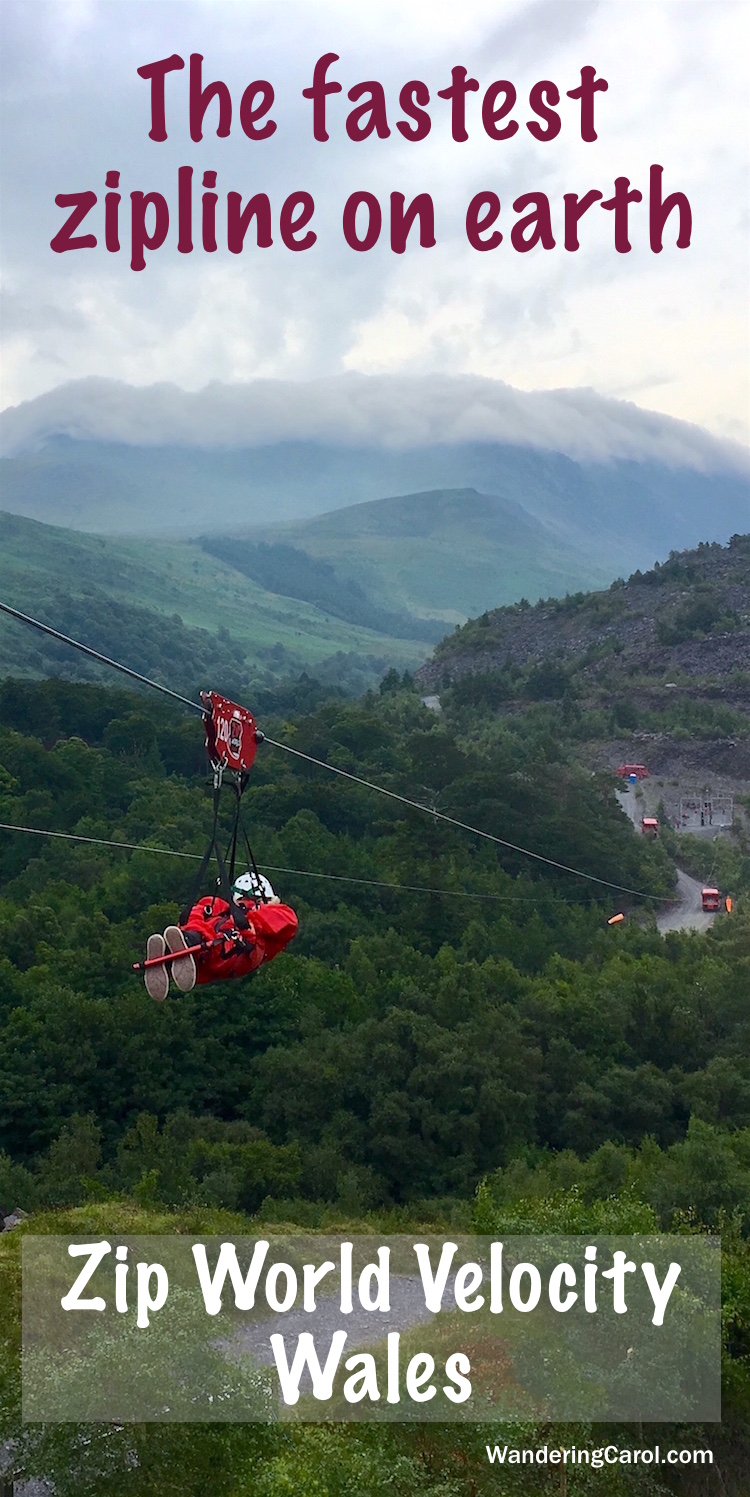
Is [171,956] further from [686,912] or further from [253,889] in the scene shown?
[686,912]

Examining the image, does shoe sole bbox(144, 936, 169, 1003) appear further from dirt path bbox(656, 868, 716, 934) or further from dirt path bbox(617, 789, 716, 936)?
dirt path bbox(656, 868, 716, 934)

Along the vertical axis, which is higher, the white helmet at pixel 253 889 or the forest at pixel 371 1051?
the white helmet at pixel 253 889

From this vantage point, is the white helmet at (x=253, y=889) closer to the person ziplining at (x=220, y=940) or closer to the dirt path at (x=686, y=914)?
the person ziplining at (x=220, y=940)

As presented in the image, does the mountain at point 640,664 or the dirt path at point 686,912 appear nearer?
the dirt path at point 686,912

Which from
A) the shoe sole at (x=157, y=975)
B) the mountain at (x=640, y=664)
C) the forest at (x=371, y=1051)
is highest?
the mountain at (x=640, y=664)

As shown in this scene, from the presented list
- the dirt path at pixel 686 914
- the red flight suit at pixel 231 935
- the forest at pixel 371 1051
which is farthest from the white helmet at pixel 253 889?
the dirt path at pixel 686 914

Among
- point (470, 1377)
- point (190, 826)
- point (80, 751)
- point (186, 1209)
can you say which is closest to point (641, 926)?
point (190, 826)

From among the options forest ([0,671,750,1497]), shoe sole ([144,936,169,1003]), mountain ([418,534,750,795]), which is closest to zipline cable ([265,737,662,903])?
forest ([0,671,750,1497])
